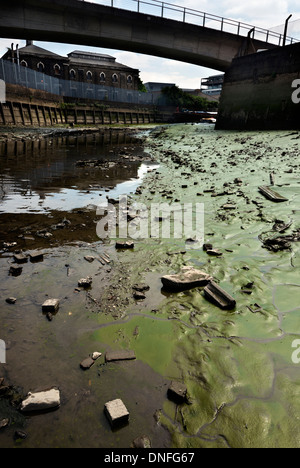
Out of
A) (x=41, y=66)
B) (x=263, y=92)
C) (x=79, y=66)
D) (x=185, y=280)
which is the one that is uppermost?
(x=79, y=66)

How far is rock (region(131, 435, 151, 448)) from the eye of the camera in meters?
1.71

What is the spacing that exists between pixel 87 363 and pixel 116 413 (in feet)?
1.90

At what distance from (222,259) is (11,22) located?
26.2 meters

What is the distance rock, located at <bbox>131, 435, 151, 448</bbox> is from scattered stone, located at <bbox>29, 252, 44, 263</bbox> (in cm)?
286

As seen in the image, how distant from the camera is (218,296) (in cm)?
315

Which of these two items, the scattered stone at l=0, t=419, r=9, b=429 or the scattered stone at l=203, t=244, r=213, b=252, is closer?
the scattered stone at l=0, t=419, r=9, b=429

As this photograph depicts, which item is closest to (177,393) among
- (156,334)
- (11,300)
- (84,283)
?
(156,334)

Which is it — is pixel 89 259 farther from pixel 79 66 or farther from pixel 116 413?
pixel 79 66

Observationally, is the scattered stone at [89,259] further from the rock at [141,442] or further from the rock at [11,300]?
the rock at [141,442]

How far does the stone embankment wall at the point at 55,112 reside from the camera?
24.1 m

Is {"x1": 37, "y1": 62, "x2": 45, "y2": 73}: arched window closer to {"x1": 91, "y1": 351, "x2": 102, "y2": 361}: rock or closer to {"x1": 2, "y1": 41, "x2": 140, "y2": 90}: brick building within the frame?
{"x1": 2, "y1": 41, "x2": 140, "y2": 90}: brick building

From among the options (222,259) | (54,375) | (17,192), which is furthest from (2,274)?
(17,192)

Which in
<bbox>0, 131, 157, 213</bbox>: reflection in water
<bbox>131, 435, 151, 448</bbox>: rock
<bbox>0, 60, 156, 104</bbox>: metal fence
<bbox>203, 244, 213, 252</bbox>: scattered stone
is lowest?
<bbox>131, 435, 151, 448</bbox>: rock

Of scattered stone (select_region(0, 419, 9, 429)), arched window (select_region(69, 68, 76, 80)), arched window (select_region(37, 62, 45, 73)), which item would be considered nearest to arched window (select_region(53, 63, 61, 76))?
arched window (select_region(37, 62, 45, 73))
